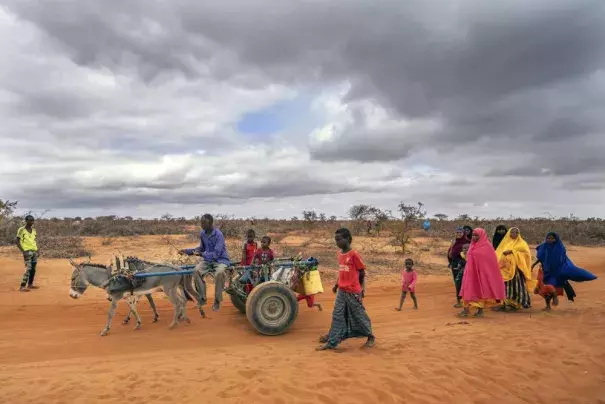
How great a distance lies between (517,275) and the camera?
33.5ft

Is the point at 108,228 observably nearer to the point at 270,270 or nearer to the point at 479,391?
the point at 270,270

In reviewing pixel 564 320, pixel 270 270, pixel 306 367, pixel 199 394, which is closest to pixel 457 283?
pixel 564 320

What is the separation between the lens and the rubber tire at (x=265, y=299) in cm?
790

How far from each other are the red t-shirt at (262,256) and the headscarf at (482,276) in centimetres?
452

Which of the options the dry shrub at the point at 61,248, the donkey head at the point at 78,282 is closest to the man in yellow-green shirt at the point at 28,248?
the donkey head at the point at 78,282

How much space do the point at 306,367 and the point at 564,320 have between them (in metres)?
6.31

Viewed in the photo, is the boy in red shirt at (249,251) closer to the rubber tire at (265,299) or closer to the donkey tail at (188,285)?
the donkey tail at (188,285)

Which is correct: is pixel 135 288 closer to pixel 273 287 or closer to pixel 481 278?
pixel 273 287

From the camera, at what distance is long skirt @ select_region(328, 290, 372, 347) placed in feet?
23.1

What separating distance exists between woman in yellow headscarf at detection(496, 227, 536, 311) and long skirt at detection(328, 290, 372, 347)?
491 centimetres

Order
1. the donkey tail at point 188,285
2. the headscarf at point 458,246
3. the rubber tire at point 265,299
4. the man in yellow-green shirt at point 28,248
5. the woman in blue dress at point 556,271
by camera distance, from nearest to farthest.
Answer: the rubber tire at point 265,299, the donkey tail at point 188,285, the woman in blue dress at point 556,271, the headscarf at point 458,246, the man in yellow-green shirt at point 28,248

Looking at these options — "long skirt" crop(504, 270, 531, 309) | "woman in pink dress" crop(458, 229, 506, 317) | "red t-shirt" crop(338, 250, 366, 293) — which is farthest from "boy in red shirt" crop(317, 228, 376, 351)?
"long skirt" crop(504, 270, 531, 309)

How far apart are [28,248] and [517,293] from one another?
523 inches

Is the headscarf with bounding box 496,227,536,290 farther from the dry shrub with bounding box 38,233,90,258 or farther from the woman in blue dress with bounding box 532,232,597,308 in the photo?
the dry shrub with bounding box 38,233,90,258
